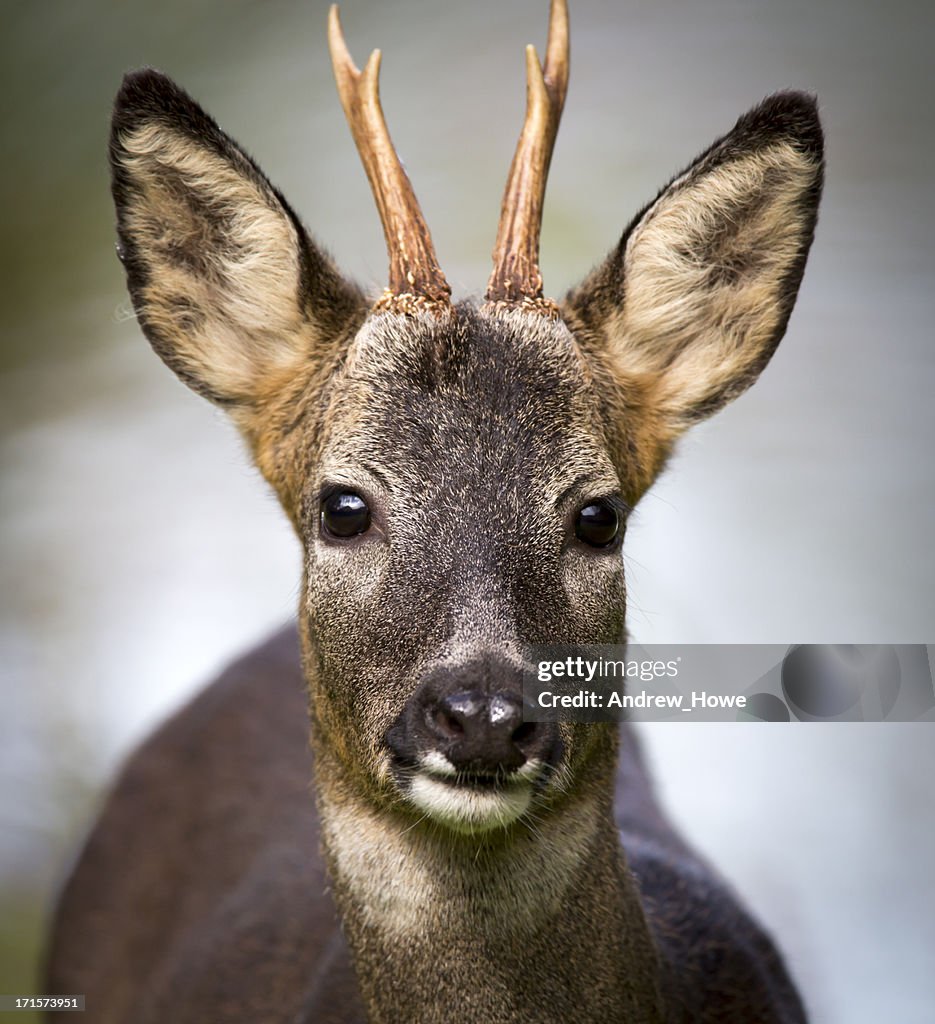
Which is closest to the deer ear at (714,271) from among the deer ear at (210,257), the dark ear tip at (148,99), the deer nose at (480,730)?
the deer ear at (210,257)

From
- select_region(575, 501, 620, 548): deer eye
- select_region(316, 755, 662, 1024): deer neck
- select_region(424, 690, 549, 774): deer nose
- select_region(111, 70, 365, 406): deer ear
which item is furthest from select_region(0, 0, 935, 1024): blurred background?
select_region(424, 690, 549, 774): deer nose

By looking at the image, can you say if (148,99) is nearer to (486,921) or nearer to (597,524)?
(597,524)

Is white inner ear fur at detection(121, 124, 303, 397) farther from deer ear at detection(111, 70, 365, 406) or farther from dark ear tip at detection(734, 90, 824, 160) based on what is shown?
dark ear tip at detection(734, 90, 824, 160)

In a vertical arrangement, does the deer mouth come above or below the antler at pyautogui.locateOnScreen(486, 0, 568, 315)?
below

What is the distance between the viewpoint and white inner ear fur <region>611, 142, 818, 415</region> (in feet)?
7.98

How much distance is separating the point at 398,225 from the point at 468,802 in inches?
41.3

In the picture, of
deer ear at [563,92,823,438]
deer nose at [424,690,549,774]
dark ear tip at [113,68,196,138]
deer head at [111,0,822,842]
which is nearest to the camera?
deer nose at [424,690,549,774]

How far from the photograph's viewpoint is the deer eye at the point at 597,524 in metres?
2.23

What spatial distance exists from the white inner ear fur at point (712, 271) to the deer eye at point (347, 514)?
2.31ft

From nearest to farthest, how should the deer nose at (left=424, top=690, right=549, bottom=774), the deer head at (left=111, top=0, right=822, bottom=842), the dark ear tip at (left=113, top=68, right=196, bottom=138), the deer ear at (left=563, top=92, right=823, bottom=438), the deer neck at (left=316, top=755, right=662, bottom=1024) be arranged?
the deer nose at (left=424, top=690, right=549, bottom=774), the deer head at (left=111, top=0, right=822, bottom=842), the deer neck at (left=316, top=755, right=662, bottom=1024), the dark ear tip at (left=113, top=68, right=196, bottom=138), the deer ear at (left=563, top=92, right=823, bottom=438)

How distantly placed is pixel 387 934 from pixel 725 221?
1.48 m

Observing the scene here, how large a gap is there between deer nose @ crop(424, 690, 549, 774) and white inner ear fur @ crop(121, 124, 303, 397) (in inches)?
38.6

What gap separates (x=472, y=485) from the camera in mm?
2135

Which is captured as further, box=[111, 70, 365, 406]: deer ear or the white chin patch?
box=[111, 70, 365, 406]: deer ear
